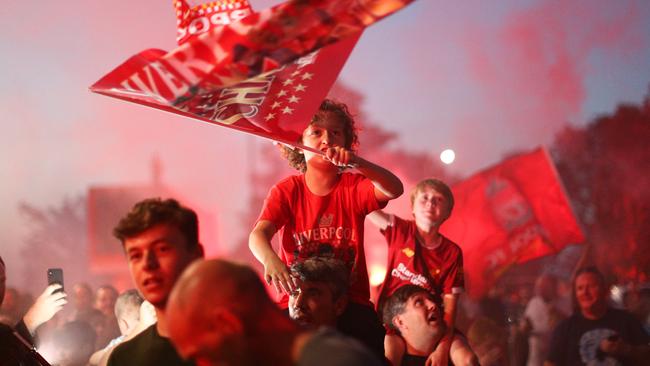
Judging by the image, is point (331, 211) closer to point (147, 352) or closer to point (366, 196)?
point (366, 196)

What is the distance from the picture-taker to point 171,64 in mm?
3361

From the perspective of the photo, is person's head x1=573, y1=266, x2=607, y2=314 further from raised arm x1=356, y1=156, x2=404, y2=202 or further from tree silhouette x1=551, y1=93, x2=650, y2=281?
raised arm x1=356, y1=156, x2=404, y2=202

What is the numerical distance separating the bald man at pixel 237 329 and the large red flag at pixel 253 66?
1.18 metres

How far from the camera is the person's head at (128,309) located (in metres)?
6.06

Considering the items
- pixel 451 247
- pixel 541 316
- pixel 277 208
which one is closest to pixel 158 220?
pixel 277 208

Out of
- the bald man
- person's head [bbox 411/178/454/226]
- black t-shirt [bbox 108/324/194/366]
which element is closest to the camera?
the bald man

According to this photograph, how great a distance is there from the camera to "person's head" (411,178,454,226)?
5824 millimetres

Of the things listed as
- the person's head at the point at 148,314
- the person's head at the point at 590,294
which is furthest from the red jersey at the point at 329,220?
the person's head at the point at 590,294

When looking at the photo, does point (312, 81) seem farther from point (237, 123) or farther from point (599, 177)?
point (599, 177)

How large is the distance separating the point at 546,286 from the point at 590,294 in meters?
1.26

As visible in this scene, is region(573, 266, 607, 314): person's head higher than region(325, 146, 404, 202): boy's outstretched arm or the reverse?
the reverse

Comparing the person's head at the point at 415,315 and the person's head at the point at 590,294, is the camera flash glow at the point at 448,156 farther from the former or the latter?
the person's head at the point at 415,315

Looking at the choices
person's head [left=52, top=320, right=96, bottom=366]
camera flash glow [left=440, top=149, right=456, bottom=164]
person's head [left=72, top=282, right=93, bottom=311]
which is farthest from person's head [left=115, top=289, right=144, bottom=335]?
camera flash glow [left=440, top=149, right=456, bottom=164]

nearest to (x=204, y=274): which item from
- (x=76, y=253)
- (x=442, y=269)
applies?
(x=442, y=269)
